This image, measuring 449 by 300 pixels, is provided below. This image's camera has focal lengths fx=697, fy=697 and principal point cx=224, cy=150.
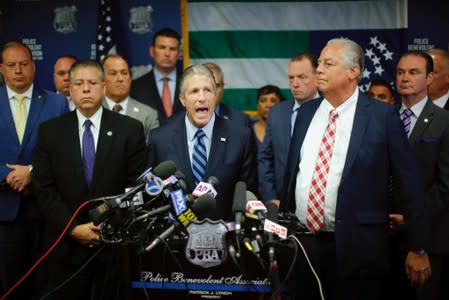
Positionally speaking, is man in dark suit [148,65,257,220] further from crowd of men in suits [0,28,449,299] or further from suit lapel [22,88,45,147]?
suit lapel [22,88,45,147]

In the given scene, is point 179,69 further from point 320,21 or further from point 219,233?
point 219,233

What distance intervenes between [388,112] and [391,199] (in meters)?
0.64

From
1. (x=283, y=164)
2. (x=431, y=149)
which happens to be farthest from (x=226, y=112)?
(x=431, y=149)

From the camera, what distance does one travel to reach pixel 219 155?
4.39 meters

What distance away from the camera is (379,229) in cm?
392

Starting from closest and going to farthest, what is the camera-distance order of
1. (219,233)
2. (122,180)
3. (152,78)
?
1. (219,233)
2. (122,180)
3. (152,78)

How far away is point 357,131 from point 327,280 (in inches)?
34.3

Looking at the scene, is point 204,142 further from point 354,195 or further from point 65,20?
point 65,20

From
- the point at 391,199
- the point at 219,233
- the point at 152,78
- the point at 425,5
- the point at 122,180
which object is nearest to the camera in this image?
the point at 219,233

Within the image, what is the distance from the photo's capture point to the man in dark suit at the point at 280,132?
4.91m

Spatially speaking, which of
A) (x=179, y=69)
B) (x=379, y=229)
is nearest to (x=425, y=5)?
(x=179, y=69)

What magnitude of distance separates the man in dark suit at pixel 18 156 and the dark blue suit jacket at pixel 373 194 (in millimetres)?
2360

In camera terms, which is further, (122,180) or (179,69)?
(179,69)

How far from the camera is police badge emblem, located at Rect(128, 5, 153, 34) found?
7.24 meters
